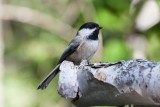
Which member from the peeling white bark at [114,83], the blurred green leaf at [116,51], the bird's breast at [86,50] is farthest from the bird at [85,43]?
the peeling white bark at [114,83]

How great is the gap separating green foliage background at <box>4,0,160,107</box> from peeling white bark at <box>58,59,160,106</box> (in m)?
1.59

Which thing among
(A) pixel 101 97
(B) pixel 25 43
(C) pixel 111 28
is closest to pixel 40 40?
(B) pixel 25 43

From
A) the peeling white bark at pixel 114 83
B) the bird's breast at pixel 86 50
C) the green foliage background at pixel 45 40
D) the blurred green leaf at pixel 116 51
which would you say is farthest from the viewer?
the green foliage background at pixel 45 40

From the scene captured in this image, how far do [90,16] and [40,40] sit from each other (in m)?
0.68

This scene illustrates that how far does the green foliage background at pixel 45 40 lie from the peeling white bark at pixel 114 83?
1.59 metres

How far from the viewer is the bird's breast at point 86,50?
264 centimetres

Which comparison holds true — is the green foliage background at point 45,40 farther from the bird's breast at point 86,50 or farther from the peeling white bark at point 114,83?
the peeling white bark at point 114,83

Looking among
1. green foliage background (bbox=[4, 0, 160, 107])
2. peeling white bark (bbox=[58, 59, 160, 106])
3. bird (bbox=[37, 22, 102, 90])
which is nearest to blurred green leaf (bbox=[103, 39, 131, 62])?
green foliage background (bbox=[4, 0, 160, 107])

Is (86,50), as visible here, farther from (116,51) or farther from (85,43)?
(116,51)

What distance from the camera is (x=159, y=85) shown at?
1.03 metres

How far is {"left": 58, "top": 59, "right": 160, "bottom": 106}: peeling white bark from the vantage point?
106 centimetres

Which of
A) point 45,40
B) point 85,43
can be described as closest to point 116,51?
point 85,43

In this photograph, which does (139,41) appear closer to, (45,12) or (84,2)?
(84,2)

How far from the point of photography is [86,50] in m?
2.67
